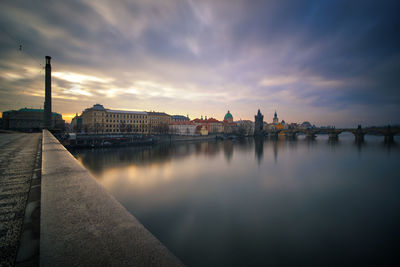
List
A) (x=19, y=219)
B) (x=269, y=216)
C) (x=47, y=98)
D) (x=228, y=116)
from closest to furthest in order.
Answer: (x=19, y=219) → (x=269, y=216) → (x=47, y=98) → (x=228, y=116)

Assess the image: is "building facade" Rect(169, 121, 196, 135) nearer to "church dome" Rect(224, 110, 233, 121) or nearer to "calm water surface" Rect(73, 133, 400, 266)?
"church dome" Rect(224, 110, 233, 121)

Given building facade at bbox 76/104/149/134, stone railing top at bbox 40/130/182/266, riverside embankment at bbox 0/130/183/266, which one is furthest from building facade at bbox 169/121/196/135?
stone railing top at bbox 40/130/182/266

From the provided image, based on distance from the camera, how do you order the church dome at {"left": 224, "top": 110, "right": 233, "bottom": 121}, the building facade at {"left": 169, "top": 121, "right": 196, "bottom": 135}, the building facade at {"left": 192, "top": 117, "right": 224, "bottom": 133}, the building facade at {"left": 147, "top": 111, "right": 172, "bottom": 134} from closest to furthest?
the building facade at {"left": 147, "top": 111, "right": 172, "bottom": 134}, the building facade at {"left": 169, "top": 121, "right": 196, "bottom": 135}, the building facade at {"left": 192, "top": 117, "right": 224, "bottom": 133}, the church dome at {"left": 224, "top": 110, "right": 233, "bottom": 121}

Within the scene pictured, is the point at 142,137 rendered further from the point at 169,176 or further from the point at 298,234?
the point at 298,234

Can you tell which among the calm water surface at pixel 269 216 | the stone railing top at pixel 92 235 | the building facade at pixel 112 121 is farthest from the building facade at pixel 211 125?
the stone railing top at pixel 92 235

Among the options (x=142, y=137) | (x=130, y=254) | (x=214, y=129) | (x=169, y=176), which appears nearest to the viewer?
(x=130, y=254)

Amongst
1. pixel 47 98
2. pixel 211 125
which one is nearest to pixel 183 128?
pixel 211 125

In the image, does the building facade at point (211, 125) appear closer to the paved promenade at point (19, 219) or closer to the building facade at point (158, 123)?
the building facade at point (158, 123)

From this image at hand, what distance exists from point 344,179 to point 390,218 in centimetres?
822

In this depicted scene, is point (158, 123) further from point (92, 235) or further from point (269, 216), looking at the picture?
point (92, 235)

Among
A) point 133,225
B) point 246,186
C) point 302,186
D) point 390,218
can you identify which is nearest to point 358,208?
point 390,218

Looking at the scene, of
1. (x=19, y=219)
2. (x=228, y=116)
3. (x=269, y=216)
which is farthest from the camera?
(x=228, y=116)

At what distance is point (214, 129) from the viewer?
97.2 metres

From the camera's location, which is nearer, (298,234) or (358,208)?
(298,234)
